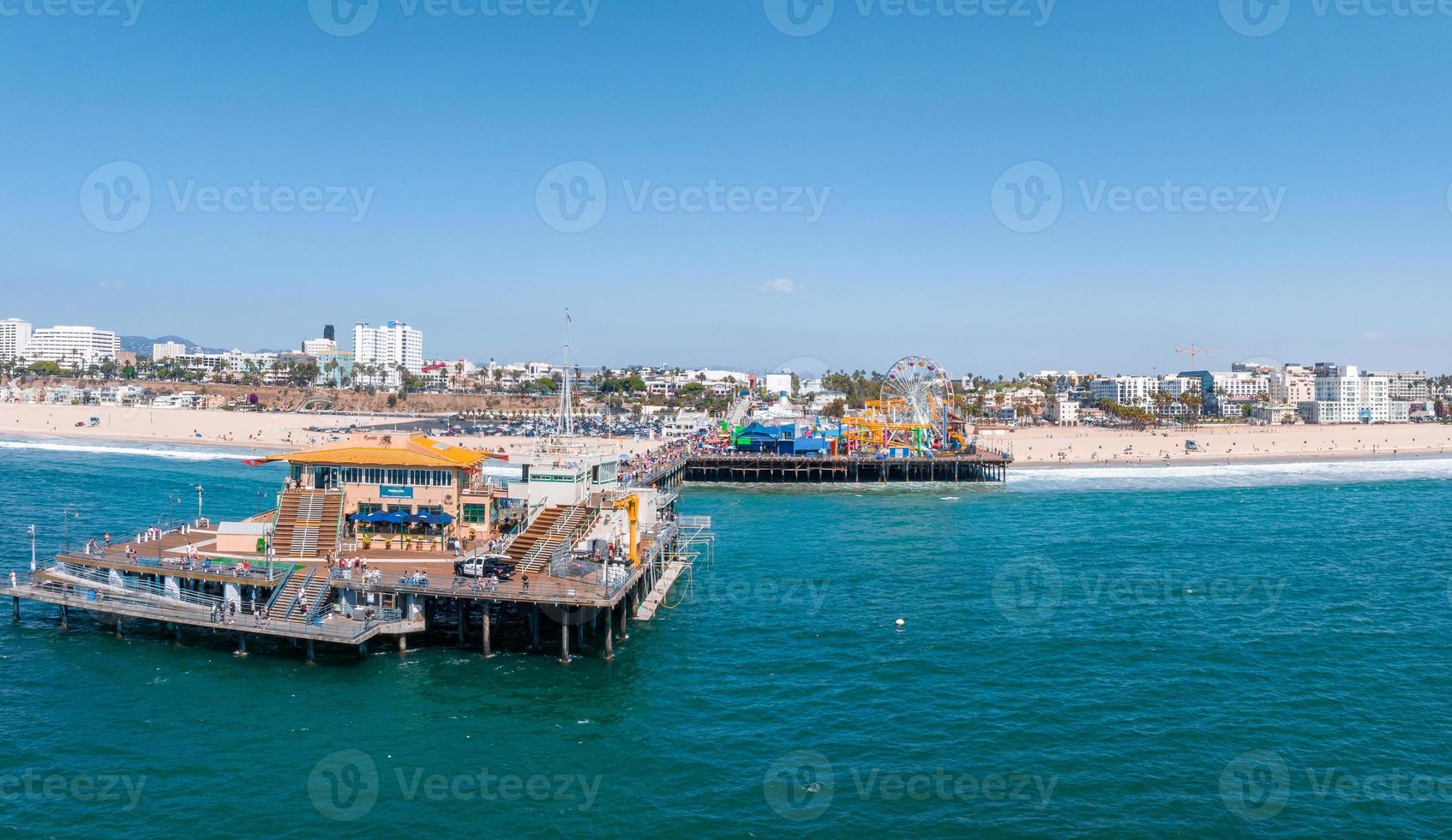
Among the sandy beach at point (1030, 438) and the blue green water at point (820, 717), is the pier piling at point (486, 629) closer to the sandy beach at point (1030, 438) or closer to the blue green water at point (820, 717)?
the blue green water at point (820, 717)

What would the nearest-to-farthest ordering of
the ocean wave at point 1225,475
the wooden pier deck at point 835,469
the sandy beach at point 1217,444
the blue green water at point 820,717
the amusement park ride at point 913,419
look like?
the blue green water at point 820,717 < the ocean wave at point 1225,475 < the wooden pier deck at point 835,469 < the amusement park ride at point 913,419 < the sandy beach at point 1217,444

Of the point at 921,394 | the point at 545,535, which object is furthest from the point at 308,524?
the point at 921,394

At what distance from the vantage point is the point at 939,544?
57906 mm

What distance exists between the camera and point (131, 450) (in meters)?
109

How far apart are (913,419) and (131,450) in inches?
3631

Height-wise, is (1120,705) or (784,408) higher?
(784,408)

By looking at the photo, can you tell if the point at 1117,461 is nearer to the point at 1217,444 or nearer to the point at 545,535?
the point at 1217,444

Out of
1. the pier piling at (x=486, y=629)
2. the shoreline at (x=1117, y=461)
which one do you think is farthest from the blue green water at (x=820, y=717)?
the shoreline at (x=1117, y=461)

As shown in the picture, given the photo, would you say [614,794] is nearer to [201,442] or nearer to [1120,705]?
[1120,705]

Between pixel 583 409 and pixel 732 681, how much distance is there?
15321cm

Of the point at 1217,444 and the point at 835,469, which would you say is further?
the point at 1217,444

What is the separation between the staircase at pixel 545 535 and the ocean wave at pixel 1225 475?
58915 mm

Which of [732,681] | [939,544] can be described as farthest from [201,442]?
[732,681]

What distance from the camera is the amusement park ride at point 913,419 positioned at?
103 metres
